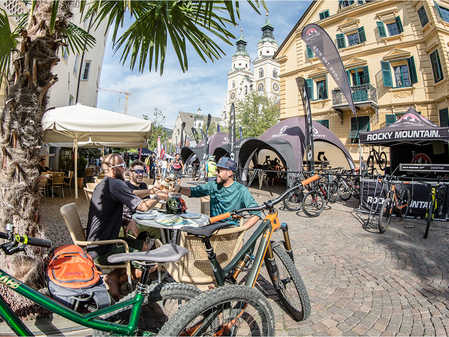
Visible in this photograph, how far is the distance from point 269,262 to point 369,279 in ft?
6.98

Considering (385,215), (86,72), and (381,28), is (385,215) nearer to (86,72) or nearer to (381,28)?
(381,28)

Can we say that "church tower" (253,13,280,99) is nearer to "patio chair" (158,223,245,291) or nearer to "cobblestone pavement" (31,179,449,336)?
"cobblestone pavement" (31,179,449,336)

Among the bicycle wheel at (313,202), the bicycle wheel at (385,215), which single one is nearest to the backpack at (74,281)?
the bicycle wheel at (385,215)

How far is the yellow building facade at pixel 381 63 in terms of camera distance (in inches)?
627

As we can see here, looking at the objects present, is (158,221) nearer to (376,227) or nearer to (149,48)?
(149,48)

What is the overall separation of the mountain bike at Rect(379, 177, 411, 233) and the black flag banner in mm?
4603

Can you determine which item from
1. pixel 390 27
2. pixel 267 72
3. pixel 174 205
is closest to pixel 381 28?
pixel 390 27

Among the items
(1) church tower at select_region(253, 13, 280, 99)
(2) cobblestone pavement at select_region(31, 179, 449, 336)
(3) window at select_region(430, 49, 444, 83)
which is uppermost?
(1) church tower at select_region(253, 13, 280, 99)

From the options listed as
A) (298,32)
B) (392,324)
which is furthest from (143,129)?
(298,32)

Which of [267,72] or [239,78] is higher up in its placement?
[239,78]

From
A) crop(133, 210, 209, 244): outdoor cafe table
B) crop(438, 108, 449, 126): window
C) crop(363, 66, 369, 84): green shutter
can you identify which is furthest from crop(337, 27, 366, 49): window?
crop(133, 210, 209, 244): outdoor cafe table

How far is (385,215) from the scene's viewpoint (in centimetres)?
593

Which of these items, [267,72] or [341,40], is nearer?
[341,40]

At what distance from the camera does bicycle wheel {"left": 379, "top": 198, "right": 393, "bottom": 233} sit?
5727mm
